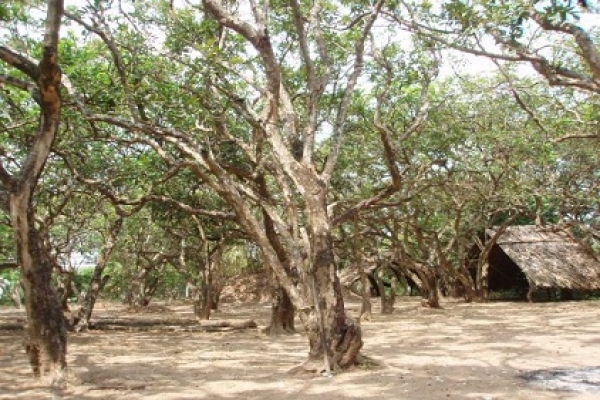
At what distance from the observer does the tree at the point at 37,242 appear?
608cm

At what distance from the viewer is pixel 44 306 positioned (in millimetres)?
6402

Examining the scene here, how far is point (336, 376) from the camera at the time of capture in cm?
722

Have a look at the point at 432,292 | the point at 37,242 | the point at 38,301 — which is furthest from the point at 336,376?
the point at 432,292

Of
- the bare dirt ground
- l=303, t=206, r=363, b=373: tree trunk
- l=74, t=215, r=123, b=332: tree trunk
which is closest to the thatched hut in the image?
the bare dirt ground

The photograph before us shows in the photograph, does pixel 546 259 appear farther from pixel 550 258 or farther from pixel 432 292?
pixel 432 292

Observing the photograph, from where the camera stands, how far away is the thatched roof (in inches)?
802

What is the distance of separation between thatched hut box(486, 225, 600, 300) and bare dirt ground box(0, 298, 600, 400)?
6316 millimetres

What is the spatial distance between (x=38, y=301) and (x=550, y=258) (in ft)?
63.2

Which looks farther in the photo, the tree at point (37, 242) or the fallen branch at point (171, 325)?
the fallen branch at point (171, 325)

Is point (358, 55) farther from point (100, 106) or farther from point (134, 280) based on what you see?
point (134, 280)

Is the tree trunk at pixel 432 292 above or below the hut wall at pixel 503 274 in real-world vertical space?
below

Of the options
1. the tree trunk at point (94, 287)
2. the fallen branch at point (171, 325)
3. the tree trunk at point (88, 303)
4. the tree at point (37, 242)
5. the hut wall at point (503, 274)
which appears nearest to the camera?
the tree at point (37, 242)

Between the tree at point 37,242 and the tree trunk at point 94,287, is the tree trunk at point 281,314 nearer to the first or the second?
the tree trunk at point 94,287

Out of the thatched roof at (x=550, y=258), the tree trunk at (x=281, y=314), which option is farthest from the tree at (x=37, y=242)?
the thatched roof at (x=550, y=258)
